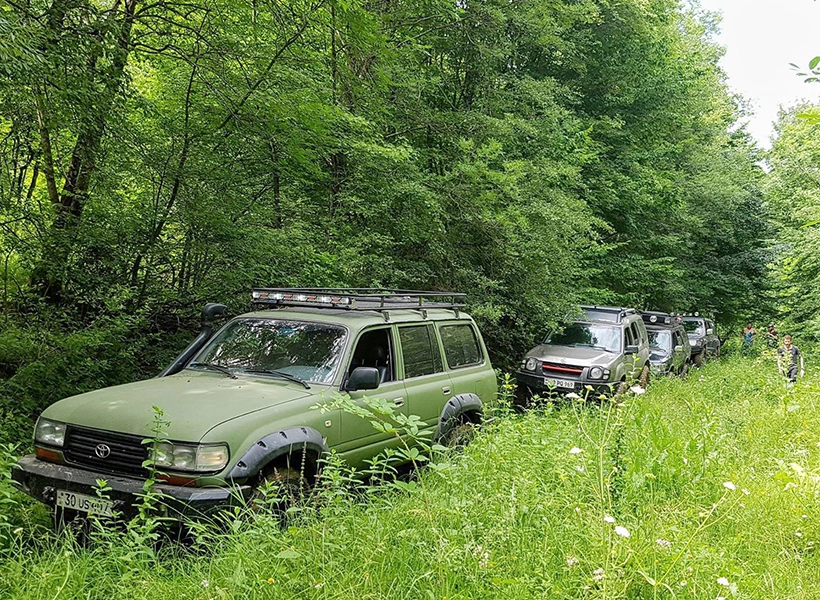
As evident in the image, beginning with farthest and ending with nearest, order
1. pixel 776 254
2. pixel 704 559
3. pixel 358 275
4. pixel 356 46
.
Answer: pixel 776 254, pixel 358 275, pixel 356 46, pixel 704 559

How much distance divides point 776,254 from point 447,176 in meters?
19.9

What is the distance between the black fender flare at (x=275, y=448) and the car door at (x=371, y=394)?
1.58 feet

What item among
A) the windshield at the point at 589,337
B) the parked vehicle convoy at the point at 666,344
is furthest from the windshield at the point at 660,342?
the windshield at the point at 589,337

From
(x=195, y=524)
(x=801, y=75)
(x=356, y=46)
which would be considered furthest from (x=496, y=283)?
(x=195, y=524)

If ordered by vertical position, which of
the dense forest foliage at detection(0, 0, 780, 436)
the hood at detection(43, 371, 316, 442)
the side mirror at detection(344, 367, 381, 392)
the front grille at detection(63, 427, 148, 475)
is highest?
the dense forest foliage at detection(0, 0, 780, 436)

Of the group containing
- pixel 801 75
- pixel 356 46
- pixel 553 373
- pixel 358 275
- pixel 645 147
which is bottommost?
pixel 553 373

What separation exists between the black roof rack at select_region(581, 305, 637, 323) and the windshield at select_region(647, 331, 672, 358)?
456 cm

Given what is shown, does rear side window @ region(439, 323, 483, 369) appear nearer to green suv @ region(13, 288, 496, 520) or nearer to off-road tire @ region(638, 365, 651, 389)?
green suv @ region(13, 288, 496, 520)

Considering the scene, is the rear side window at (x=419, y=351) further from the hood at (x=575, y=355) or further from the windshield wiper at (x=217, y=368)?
the hood at (x=575, y=355)

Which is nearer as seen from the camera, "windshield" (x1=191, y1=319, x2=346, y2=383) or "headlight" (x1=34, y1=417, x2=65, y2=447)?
"headlight" (x1=34, y1=417, x2=65, y2=447)

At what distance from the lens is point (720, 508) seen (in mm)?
5137

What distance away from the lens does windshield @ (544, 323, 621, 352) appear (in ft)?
42.4

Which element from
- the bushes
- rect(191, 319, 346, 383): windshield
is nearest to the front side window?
the bushes

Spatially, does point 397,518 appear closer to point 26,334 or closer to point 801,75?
point 801,75
